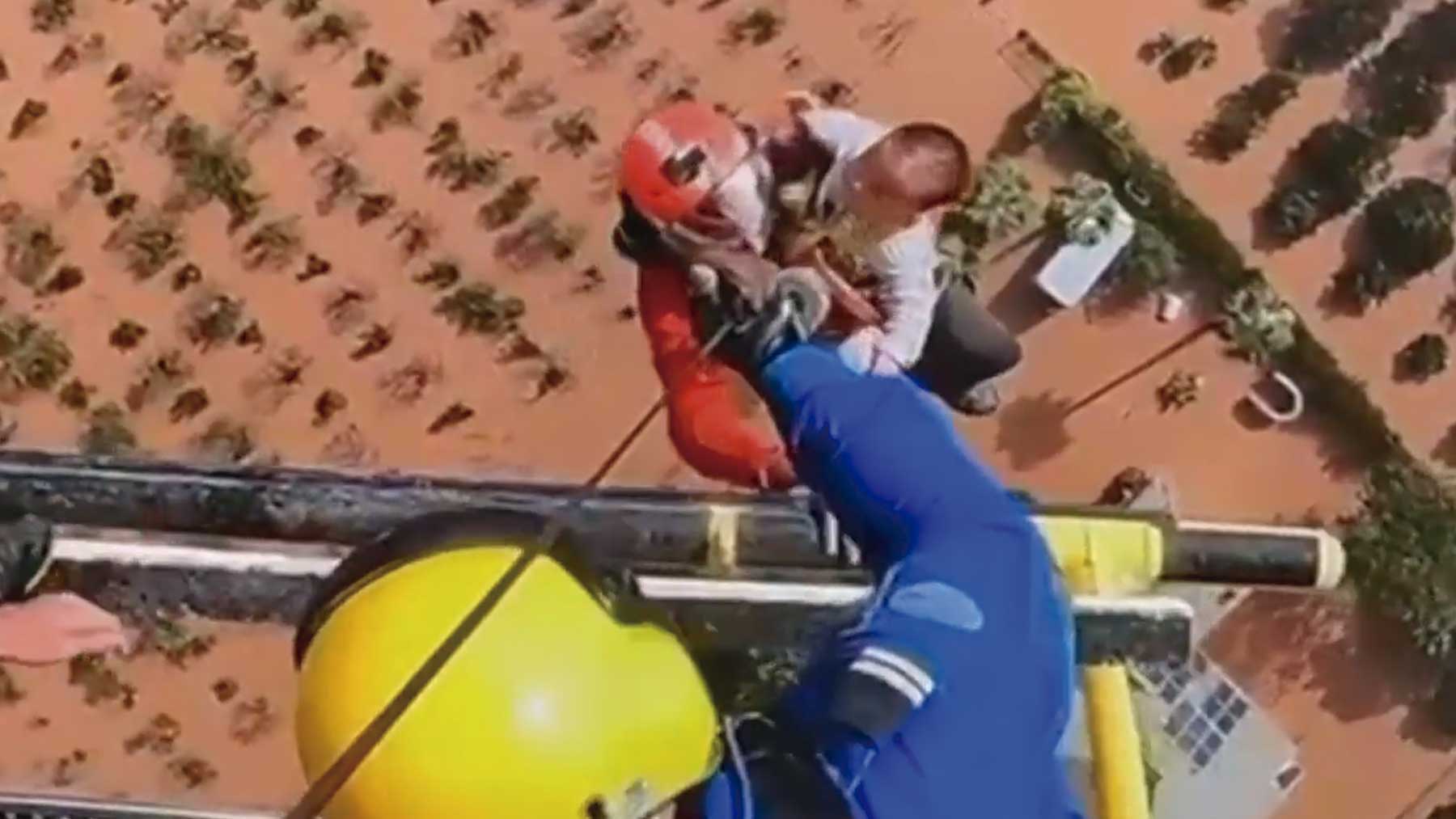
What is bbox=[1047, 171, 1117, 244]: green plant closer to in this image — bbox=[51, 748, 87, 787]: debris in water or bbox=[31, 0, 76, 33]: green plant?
bbox=[31, 0, 76, 33]: green plant

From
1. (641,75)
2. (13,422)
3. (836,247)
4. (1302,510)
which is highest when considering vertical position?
(836,247)

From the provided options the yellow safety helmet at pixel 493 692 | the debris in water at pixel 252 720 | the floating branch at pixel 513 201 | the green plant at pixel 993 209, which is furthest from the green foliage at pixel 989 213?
the yellow safety helmet at pixel 493 692

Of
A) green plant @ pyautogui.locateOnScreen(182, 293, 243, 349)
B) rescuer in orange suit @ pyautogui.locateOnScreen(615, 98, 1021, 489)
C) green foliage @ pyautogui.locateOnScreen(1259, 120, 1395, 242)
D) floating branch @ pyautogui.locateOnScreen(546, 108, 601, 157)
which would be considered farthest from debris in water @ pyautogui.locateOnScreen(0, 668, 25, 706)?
green foliage @ pyautogui.locateOnScreen(1259, 120, 1395, 242)

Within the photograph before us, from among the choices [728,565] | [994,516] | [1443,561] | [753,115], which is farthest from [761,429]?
[1443,561]

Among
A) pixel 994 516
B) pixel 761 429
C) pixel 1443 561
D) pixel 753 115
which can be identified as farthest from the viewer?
pixel 1443 561

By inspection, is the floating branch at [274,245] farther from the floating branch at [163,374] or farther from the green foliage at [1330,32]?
the green foliage at [1330,32]

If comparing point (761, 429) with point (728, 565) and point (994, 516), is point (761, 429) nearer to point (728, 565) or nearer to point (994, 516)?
point (728, 565)

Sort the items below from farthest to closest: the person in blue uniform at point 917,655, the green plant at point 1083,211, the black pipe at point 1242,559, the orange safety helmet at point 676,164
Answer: the green plant at point 1083,211 < the orange safety helmet at point 676,164 < the black pipe at point 1242,559 < the person in blue uniform at point 917,655
